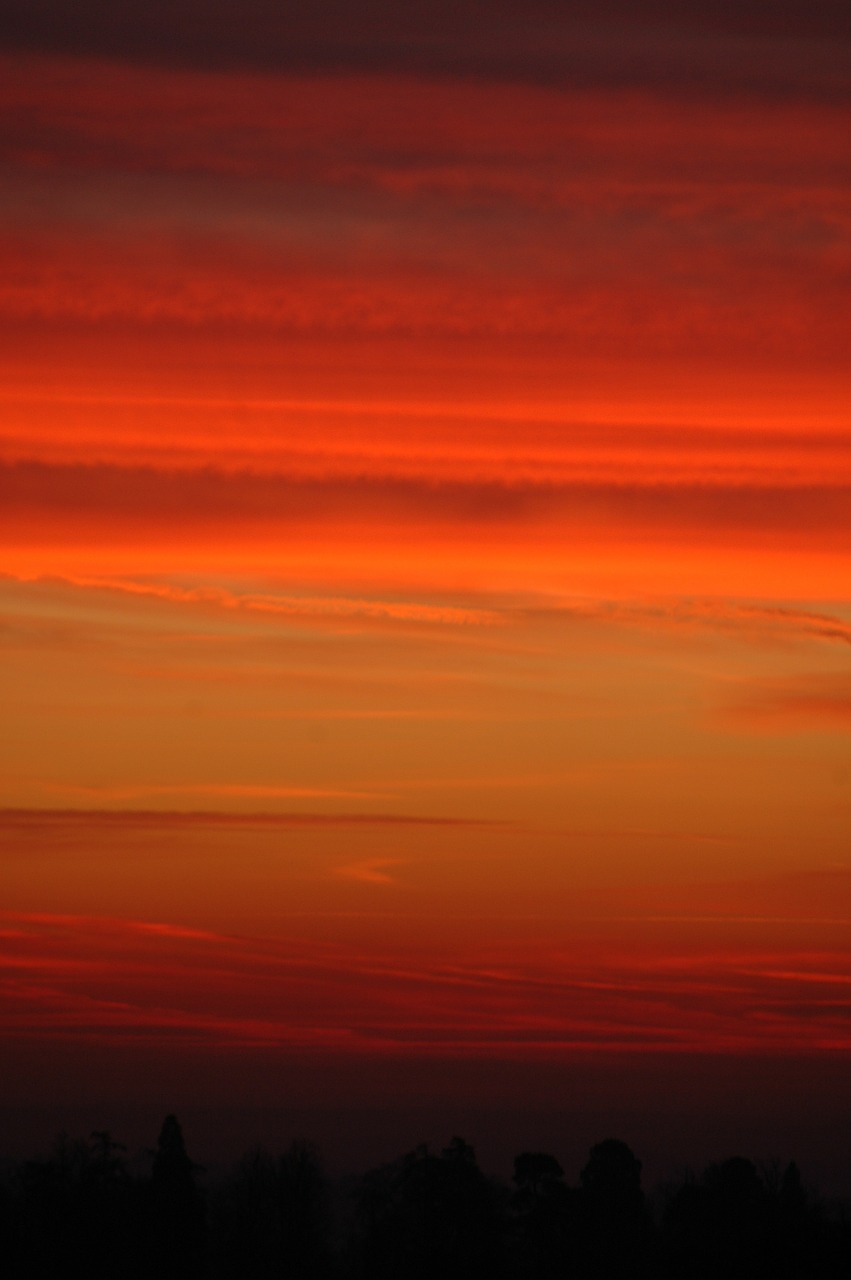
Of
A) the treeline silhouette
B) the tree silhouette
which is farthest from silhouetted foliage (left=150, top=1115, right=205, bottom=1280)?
the tree silhouette

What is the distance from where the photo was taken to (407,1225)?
102500mm

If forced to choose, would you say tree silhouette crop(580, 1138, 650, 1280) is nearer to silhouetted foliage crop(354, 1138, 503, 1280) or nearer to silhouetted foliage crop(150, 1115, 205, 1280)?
silhouetted foliage crop(354, 1138, 503, 1280)

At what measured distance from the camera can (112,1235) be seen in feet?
302

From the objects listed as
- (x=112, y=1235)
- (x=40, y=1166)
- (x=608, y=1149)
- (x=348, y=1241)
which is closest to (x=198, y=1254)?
(x=112, y=1235)

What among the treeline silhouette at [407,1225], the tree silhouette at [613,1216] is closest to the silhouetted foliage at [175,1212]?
the treeline silhouette at [407,1225]

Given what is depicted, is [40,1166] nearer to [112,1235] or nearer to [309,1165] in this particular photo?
[112,1235]

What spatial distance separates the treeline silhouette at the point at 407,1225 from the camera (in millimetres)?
88062

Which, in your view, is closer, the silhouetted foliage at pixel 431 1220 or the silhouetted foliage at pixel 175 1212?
the silhouetted foliage at pixel 175 1212

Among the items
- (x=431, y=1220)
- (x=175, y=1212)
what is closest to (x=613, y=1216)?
(x=431, y=1220)

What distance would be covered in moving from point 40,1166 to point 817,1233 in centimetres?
3876

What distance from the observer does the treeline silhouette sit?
88062 mm

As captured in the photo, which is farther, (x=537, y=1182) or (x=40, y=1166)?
(x=537, y=1182)

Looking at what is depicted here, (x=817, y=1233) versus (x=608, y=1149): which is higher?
(x=608, y=1149)

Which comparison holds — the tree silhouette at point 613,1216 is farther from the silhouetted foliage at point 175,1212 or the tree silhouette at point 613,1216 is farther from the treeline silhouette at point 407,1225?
the silhouetted foliage at point 175,1212
